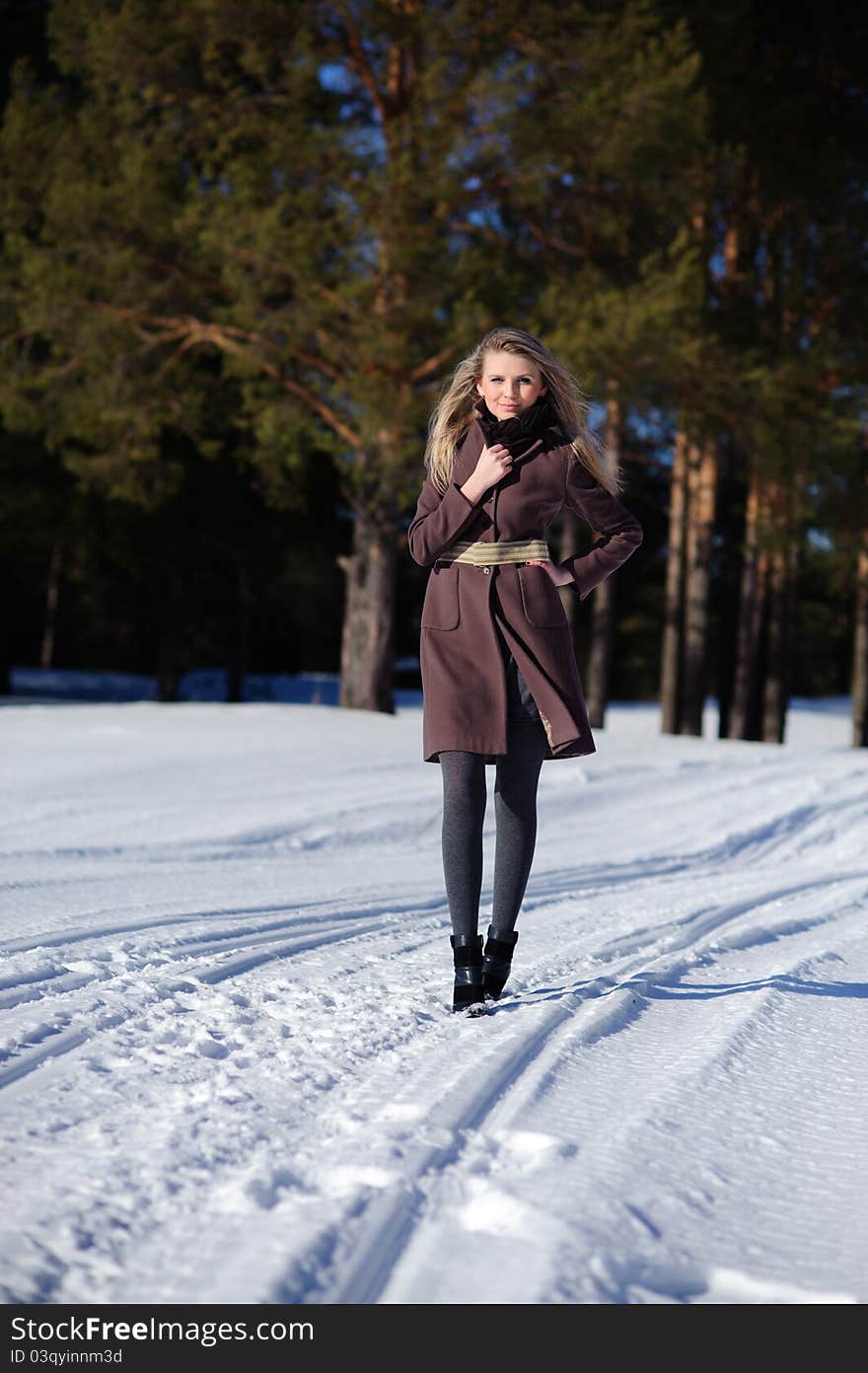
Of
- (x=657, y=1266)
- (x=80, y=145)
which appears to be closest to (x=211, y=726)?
(x=80, y=145)

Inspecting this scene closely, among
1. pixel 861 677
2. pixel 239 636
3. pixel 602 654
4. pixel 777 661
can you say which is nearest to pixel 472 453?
pixel 602 654

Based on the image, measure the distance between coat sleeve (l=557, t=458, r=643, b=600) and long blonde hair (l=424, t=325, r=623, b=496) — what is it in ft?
0.12

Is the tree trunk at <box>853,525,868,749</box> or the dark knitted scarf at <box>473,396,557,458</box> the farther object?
the tree trunk at <box>853,525,868,749</box>

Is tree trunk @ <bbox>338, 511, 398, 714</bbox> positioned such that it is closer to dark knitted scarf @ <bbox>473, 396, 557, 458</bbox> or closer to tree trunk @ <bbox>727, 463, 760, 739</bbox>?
tree trunk @ <bbox>727, 463, 760, 739</bbox>

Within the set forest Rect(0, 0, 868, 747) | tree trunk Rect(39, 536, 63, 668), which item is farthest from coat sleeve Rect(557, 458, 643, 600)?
tree trunk Rect(39, 536, 63, 668)

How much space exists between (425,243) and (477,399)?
977 cm

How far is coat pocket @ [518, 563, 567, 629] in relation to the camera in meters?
3.91

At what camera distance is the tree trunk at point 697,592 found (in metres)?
19.2

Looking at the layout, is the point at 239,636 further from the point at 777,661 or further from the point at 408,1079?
the point at 408,1079

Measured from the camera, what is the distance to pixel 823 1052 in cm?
364

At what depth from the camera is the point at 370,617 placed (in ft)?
51.3

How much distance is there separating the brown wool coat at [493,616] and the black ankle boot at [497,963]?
1.77 feet

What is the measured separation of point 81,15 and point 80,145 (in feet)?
4.46

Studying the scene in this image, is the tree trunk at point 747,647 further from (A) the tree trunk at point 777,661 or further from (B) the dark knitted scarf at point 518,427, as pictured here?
(B) the dark knitted scarf at point 518,427
